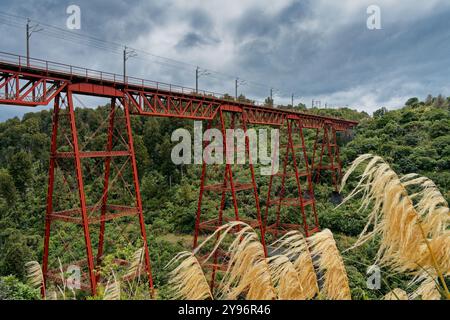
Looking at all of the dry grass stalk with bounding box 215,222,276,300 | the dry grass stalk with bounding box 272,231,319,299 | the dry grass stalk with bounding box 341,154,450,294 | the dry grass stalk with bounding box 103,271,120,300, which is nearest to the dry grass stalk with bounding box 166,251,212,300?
the dry grass stalk with bounding box 215,222,276,300

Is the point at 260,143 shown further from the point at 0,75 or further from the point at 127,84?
the point at 0,75

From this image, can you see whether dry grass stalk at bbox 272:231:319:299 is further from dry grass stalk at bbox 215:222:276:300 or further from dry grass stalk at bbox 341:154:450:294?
dry grass stalk at bbox 341:154:450:294

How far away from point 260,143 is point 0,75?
34.4 meters

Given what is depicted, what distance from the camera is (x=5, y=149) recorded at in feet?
156

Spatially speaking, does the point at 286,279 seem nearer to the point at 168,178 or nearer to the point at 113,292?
the point at 113,292

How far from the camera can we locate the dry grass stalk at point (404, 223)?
2244 millimetres

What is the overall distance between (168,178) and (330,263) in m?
38.7

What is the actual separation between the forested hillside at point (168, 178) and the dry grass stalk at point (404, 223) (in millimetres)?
16433

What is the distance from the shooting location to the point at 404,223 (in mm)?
2258

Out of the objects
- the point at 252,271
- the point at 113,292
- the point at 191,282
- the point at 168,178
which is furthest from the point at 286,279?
the point at 168,178

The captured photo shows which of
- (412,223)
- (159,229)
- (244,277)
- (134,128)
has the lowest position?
(159,229)

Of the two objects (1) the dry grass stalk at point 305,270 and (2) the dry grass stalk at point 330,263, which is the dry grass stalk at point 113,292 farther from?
(2) the dry grass stalk at point 330,263
